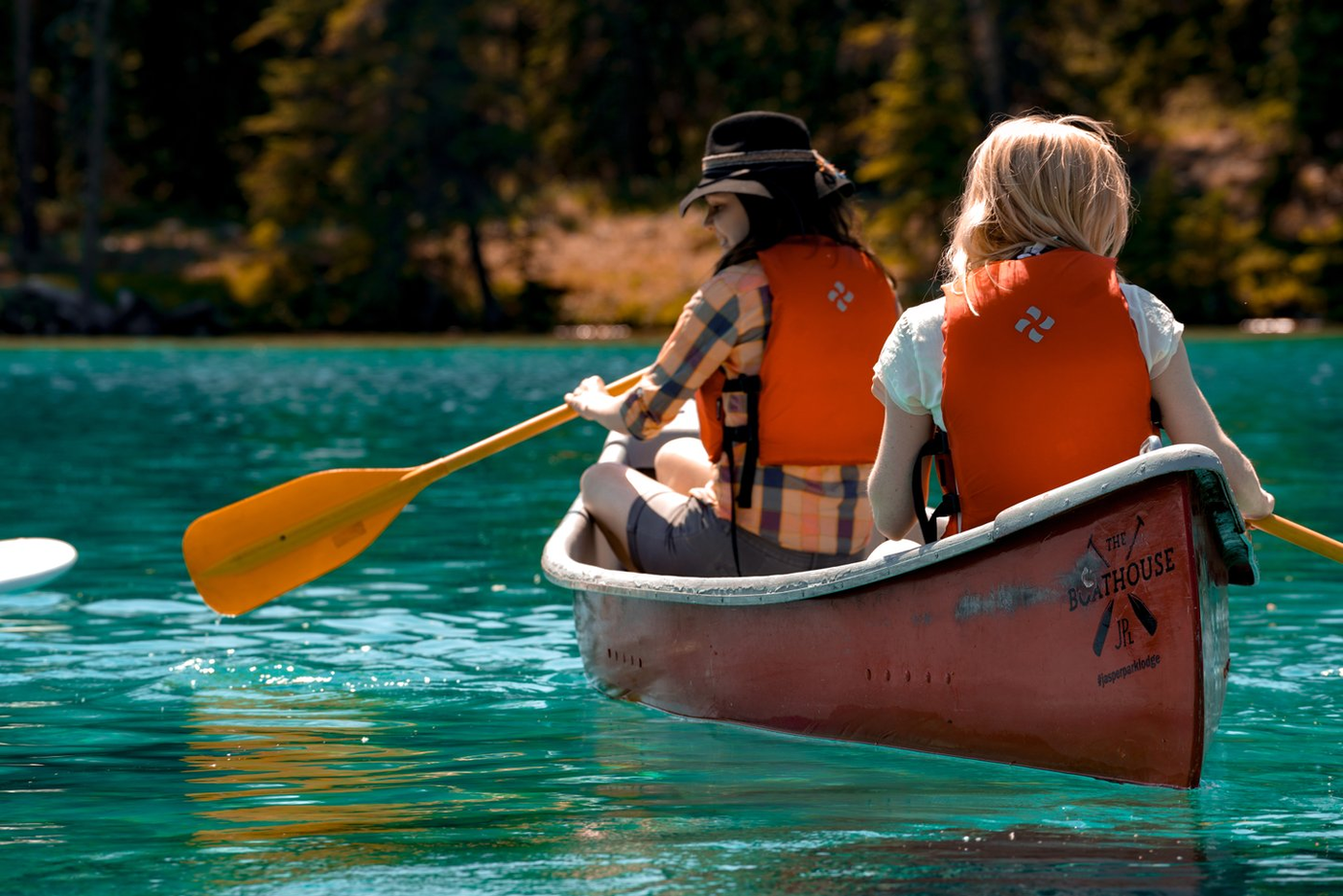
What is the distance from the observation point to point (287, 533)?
658 cm

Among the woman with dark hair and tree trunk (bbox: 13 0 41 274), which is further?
tree trunk (bbox: 13 0 41 274)

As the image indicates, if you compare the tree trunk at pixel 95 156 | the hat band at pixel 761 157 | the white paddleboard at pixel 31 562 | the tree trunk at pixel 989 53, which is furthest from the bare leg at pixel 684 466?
the tree trunk at pixel 989 53

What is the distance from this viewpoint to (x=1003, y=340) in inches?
159

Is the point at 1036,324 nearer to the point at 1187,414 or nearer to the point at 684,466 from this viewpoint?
the point at 1187,414

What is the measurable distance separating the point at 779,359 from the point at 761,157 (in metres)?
0.53

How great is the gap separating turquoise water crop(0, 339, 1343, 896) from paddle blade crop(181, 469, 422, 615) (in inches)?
8.0

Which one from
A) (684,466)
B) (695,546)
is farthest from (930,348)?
(684,466)

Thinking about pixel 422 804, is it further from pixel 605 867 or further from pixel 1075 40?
pixel 1075 40

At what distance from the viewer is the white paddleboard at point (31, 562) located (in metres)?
7.16

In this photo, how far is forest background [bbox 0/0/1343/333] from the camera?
35750mm

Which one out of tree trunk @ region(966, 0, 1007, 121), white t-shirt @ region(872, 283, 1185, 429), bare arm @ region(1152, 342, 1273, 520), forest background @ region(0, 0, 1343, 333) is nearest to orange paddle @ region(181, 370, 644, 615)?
white t-shirt @ region(872, 283, 1185, 429)

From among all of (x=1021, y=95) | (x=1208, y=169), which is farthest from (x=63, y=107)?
(x=1208, y=169)

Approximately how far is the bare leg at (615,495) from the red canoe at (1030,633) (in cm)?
64

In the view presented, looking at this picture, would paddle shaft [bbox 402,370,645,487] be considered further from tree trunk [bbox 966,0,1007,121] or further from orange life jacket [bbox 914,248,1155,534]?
tree trunk [bbox 966,0,1007,121]
